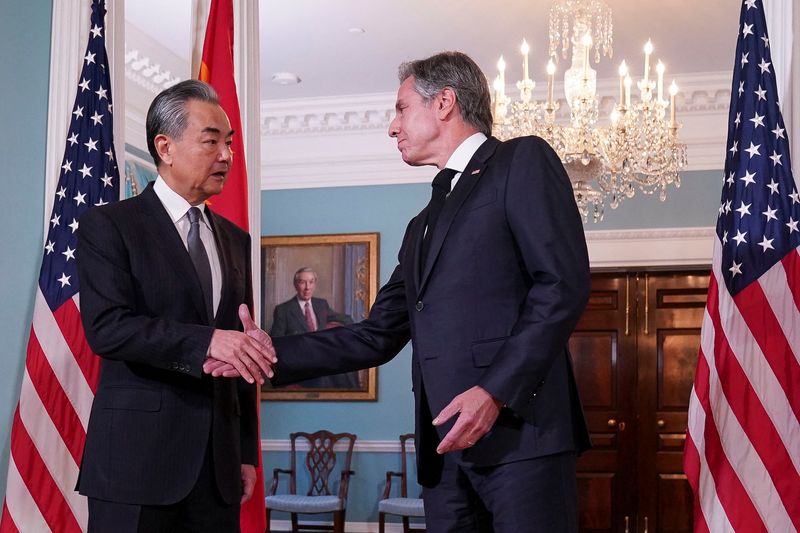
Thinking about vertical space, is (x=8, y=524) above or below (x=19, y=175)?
below

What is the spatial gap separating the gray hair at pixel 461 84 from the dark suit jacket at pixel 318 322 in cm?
648

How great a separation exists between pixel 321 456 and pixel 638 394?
116 inches

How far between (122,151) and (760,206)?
94.2 inches

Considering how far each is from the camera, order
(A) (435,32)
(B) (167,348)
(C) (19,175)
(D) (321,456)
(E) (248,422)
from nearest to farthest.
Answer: (B) (167,348) < (E) (248,422) < (C) (19,175) < (A) (435,32) < (D) (321,456)

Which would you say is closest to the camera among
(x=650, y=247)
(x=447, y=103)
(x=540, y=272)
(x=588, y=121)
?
(x=540, y=272)

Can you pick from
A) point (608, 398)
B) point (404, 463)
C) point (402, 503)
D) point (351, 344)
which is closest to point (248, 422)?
point (351, 344)

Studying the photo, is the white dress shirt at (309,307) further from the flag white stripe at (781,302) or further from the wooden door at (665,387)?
the flag white stripe at (781,302)

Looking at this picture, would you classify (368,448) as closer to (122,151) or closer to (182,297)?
(122,151)

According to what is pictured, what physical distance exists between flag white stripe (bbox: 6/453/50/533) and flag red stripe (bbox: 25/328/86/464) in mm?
185

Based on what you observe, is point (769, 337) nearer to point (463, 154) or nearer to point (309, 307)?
point (463, 154)

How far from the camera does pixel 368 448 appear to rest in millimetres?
8773

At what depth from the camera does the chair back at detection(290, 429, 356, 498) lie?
28.4ft

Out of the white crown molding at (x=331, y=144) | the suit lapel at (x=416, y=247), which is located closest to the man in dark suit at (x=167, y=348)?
the suit lapel at (x=416, y=247)

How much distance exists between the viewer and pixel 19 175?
3.59 meters
